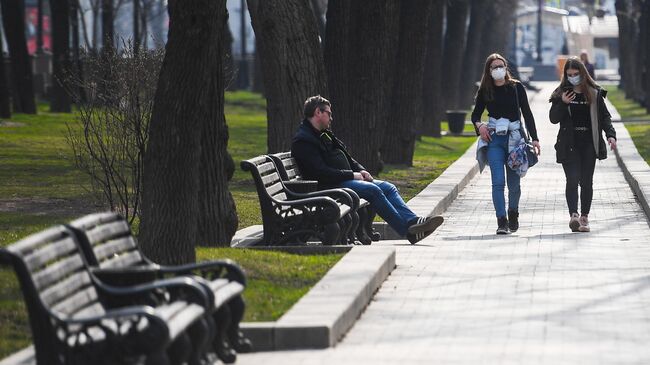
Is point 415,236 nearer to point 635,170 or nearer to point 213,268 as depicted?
point 213,268

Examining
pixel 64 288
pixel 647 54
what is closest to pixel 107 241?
pixel 64 288

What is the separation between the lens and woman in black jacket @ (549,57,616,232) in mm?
15688

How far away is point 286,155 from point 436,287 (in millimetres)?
3700

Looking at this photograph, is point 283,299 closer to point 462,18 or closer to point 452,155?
point 452,155

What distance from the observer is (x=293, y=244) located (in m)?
13.7

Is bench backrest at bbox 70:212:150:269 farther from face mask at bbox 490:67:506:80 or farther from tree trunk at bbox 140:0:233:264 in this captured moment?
face mask at bbox 490:67:506:80

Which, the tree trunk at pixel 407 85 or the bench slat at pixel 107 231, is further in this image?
the tree trunk at pixel 407 85

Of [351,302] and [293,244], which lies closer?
[351,302]

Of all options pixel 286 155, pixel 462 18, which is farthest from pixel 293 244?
pixel 462 18

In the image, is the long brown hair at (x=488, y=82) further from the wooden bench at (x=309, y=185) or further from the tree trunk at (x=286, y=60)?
the tree trunk at (x=286, y=60)

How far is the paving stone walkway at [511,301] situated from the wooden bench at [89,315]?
0.93 m

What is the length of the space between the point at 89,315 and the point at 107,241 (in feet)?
3.00

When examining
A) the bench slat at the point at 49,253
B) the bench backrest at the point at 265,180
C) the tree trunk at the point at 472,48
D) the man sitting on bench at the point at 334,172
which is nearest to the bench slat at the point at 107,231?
the bench slat at the point at 49,253

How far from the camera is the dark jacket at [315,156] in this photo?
14.6 metres
